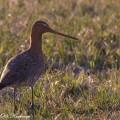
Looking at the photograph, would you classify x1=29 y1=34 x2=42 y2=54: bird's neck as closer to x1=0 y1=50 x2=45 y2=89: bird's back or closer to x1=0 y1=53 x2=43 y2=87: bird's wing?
x1=0 y1=50 x2=45 y2=89: bird's back

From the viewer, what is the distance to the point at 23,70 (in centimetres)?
773

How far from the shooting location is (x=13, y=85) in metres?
7.54

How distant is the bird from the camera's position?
755cm

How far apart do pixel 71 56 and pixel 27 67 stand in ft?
7.48

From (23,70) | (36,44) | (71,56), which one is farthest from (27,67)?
(71,56)

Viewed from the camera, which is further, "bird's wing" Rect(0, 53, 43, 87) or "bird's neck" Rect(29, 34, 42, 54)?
"bird's neck" Rect(29, 34, 42, 54)

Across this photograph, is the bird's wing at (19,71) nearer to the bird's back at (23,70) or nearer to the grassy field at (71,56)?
the bird's back at (23,70)

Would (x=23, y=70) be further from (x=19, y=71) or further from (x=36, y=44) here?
(x=36, y=44)

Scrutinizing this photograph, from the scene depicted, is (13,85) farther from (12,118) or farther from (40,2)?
(40,2)

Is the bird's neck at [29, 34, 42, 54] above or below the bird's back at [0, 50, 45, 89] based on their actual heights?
above

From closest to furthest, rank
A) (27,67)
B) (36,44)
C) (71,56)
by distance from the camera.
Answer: (27,67) < (36,44) < (71,56)

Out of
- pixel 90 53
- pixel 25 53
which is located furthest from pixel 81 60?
pixel 25 53

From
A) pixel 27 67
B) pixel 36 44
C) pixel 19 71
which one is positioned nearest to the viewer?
pixel 19 71

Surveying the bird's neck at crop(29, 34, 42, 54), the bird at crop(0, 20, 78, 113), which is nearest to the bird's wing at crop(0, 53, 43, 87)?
the bird at crop(0, 20, 78, 113)
